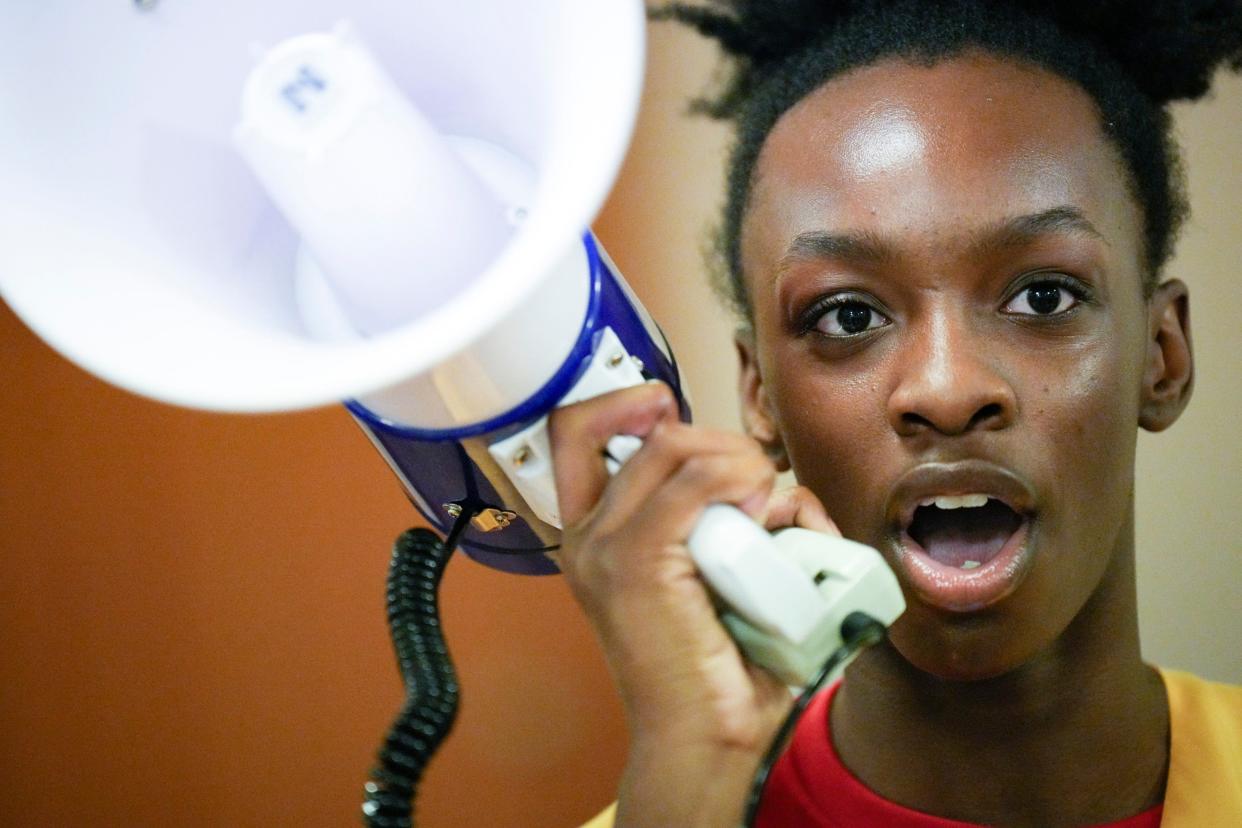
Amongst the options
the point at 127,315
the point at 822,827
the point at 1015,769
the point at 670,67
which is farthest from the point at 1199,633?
the point at 127,315

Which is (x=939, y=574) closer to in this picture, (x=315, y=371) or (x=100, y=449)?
(x=315, y=371)

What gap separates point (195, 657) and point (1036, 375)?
39.5 inches

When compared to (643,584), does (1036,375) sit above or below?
below

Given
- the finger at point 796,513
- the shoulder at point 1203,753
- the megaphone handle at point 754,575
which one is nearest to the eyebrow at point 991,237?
the finger at point 796,513

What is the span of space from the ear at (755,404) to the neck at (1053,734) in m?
0.23

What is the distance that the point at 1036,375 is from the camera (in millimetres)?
884

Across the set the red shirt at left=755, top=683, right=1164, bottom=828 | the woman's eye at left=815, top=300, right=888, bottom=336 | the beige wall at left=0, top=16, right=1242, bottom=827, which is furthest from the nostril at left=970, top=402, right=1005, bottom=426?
the beige wall at left=0, top=16, right=1242, bottom=827

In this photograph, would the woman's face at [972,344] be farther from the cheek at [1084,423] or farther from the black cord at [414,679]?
the black cord at [414,679]

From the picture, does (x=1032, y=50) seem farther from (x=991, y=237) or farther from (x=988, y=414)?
(x=988, y=414)

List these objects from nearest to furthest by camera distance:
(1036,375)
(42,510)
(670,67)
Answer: (1036,375), (42,510), (670,67)

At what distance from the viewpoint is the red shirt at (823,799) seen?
39.5 inches

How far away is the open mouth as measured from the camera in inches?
35.6

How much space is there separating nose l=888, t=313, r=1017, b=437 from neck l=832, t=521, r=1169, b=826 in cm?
23

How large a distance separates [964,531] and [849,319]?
0.19 m
